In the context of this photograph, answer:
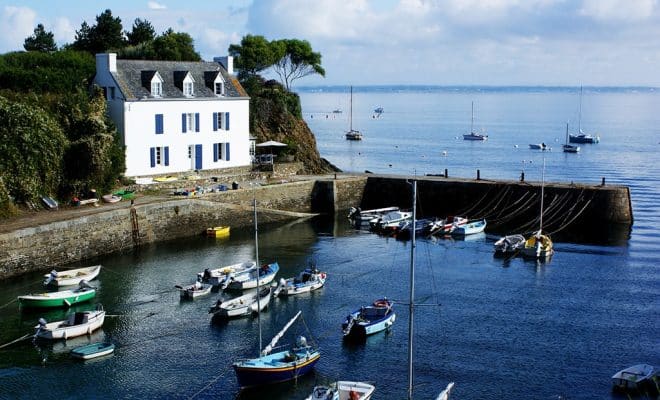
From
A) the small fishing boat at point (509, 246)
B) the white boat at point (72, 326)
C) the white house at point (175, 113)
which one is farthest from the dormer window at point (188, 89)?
the white boat at point (72, 326)

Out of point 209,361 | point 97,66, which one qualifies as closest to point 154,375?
point 209,361

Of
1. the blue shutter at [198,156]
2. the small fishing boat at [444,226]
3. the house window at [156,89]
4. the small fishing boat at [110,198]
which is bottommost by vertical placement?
the small fishing boat at [444,226]

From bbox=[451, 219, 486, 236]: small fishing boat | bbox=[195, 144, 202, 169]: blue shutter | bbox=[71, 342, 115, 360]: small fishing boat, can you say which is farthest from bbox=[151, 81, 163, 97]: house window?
bbox=[71, 342, 115, 360]: small fishing boat

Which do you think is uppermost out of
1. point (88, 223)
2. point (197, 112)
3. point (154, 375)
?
point (197, 112)

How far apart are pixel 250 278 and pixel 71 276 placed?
32.9ft

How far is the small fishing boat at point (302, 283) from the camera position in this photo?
44.9m

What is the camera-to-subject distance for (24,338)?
37.3 meters

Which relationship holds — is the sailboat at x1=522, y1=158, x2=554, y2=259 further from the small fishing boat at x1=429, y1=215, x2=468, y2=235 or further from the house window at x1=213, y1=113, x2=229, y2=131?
the house window at x1=213, y1=113, x2=229, y2=131

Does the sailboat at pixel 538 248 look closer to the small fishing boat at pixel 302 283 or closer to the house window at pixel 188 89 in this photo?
the small fishing boat at pixel 302 283

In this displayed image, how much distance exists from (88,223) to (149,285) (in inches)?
310

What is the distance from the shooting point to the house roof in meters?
62.9

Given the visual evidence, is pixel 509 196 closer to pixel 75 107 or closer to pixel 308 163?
pixel 308 163

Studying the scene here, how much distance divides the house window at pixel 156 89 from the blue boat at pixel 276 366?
1372 inches

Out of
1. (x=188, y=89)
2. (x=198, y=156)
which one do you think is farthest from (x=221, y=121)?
(x=188, y=89)
